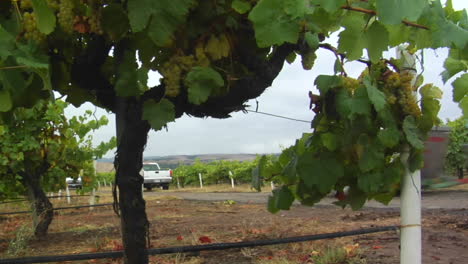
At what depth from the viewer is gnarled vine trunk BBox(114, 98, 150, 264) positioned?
1617 millimetres

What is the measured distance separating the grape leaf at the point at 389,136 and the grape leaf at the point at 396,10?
74cm

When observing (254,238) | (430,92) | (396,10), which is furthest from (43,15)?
(254,238)

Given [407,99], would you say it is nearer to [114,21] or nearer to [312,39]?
[312,39]

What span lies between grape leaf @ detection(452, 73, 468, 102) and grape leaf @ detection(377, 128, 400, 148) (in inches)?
8.2

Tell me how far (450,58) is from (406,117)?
235 millimetres

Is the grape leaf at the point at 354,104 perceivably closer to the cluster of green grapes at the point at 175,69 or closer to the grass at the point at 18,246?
the cluster of green grapes at the point at 175,69

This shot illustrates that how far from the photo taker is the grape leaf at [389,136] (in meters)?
1.54

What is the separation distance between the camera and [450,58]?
145 cm

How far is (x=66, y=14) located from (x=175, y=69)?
0.32m

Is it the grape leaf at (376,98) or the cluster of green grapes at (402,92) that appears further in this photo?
the cluster of green grapes at (402,92)

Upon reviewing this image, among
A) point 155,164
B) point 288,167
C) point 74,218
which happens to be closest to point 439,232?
point 288,167

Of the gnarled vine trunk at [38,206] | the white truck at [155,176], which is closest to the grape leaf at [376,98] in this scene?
the gnarled vine trunk at [38,206]

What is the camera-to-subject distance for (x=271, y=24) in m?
1.01

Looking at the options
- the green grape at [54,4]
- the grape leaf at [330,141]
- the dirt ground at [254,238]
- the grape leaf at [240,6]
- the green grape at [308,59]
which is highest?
the green grape at [54,4]
